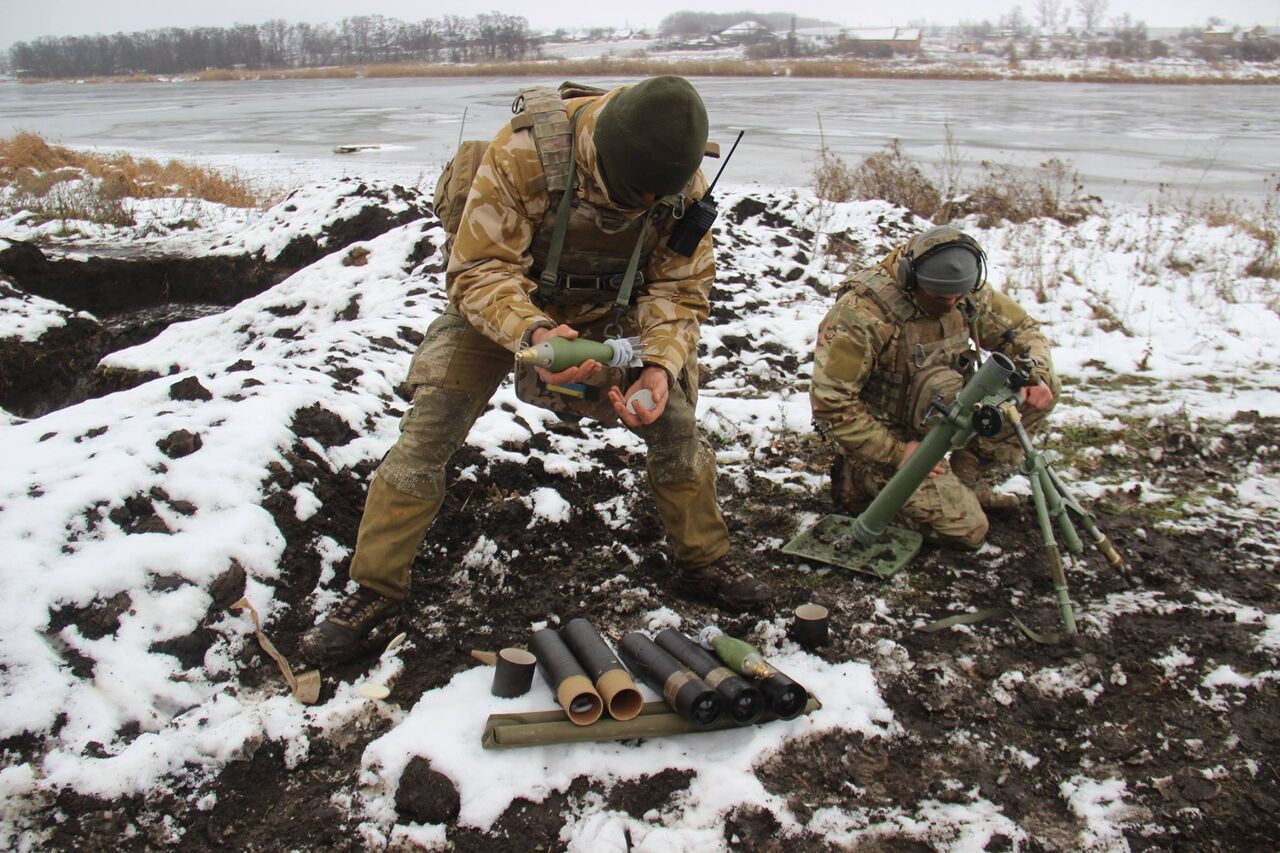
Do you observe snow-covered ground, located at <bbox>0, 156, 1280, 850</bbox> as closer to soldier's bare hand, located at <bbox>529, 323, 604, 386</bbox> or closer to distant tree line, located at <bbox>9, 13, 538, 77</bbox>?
soldier's bare hand, located at <bbox>529, 323, 604, 386</bbox>

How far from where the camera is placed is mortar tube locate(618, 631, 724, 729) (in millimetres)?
2598

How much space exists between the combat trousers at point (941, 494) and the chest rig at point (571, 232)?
1.40 metres

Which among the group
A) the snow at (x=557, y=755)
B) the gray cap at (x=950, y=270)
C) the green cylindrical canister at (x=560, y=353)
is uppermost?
the gray cap at (x=950, y=270)

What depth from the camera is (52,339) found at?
20.7ft

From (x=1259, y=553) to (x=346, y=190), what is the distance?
291 inches

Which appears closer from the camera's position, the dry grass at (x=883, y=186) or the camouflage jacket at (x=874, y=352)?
the camouflage jacket at (x=874, y=352)

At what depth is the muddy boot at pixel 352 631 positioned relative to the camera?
2898 mm

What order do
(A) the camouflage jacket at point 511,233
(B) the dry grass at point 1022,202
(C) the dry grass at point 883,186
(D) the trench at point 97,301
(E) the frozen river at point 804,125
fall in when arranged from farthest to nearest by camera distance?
(E) the frozen river at point 804,125 → (C) the dry grass at point 883,186 → (B) the dry grass at point 1022,202 → (D) the trench at point 97,301 → (A) the camouflage jacket at point 511,233

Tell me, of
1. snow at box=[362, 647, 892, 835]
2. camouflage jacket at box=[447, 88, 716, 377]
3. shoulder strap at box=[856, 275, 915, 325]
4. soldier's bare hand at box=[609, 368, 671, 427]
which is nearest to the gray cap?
shoulder strap at box=[856, 275, 915, 325]

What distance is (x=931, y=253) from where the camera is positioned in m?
3.61

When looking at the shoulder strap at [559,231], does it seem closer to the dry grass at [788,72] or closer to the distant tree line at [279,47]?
the dry grass at [788,72]

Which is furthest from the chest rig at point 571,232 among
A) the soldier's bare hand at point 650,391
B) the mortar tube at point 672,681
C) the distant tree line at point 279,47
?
the distant tree line at point 279,47

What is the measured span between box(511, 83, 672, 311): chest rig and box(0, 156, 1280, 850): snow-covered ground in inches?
45.3

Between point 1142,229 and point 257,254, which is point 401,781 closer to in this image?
point 257,254
